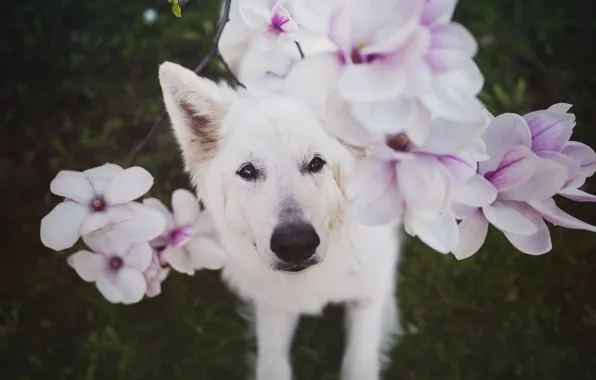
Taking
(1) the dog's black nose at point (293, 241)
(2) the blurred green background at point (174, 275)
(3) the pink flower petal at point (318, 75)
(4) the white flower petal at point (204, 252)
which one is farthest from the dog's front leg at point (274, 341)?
(3) the pink flower petal at point (318, 75)

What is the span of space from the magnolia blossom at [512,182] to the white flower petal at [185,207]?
1.06 feet

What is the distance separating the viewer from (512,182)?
1.52 ft

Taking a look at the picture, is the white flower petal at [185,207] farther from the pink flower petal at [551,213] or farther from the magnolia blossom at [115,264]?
the pink flower petal at [551,213]

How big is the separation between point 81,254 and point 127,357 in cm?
18

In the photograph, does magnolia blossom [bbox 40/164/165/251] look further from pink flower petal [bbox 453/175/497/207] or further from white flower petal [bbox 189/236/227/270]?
pink flower petal [bbox 453/175/497/207]

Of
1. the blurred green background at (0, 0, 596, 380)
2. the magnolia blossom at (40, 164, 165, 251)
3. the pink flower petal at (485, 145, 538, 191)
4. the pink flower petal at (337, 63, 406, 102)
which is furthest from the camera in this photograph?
the blurred green background at (0, 0, 596, 380)

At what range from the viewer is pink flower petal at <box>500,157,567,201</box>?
467 millimetres

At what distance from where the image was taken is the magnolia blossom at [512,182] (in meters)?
0.46

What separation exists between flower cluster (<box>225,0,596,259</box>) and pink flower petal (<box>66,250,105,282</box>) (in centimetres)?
35

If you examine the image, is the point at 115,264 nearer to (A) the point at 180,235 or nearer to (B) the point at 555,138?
(A) the point at 180,235

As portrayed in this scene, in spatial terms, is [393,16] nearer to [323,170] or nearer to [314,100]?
[314,100]

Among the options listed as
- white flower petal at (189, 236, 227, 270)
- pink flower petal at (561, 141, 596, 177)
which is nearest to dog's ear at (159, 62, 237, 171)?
white flower petal at (189, 236, 227, 270)

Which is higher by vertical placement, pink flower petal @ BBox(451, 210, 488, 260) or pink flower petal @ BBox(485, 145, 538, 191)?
pink flower petal @ BBox(485, 145, 538, 191)

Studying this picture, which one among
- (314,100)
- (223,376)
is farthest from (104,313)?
(314,100)
